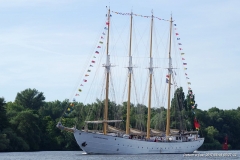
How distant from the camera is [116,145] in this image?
12006 centimetres

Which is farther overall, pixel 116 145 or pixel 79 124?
pixel 79 124

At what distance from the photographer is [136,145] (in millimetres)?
124688

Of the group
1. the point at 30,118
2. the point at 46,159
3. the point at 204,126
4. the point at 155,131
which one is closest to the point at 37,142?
the point at 30,118

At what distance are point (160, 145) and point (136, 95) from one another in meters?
11.2

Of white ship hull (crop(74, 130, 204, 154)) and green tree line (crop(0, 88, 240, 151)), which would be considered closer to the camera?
white ship hull (crop(74, 130, 204, 154))

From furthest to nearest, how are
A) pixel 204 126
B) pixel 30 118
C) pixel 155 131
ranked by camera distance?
pixel 204 126 → pixel 30 118 → pixel 155 131

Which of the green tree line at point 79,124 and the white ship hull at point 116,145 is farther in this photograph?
the green tree line at point 79,124

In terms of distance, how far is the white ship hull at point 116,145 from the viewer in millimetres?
117438

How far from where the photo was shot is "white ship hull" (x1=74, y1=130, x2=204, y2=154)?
11744cm

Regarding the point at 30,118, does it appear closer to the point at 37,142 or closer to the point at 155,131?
the point at 37,142

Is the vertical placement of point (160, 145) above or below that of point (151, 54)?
below

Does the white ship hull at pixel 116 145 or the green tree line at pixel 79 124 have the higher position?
the green tree line at pixel 79 124

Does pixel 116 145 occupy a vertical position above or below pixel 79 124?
below

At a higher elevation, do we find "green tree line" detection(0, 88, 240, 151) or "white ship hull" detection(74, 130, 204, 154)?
"green tree line" detection(0, 88, 240, 151)
